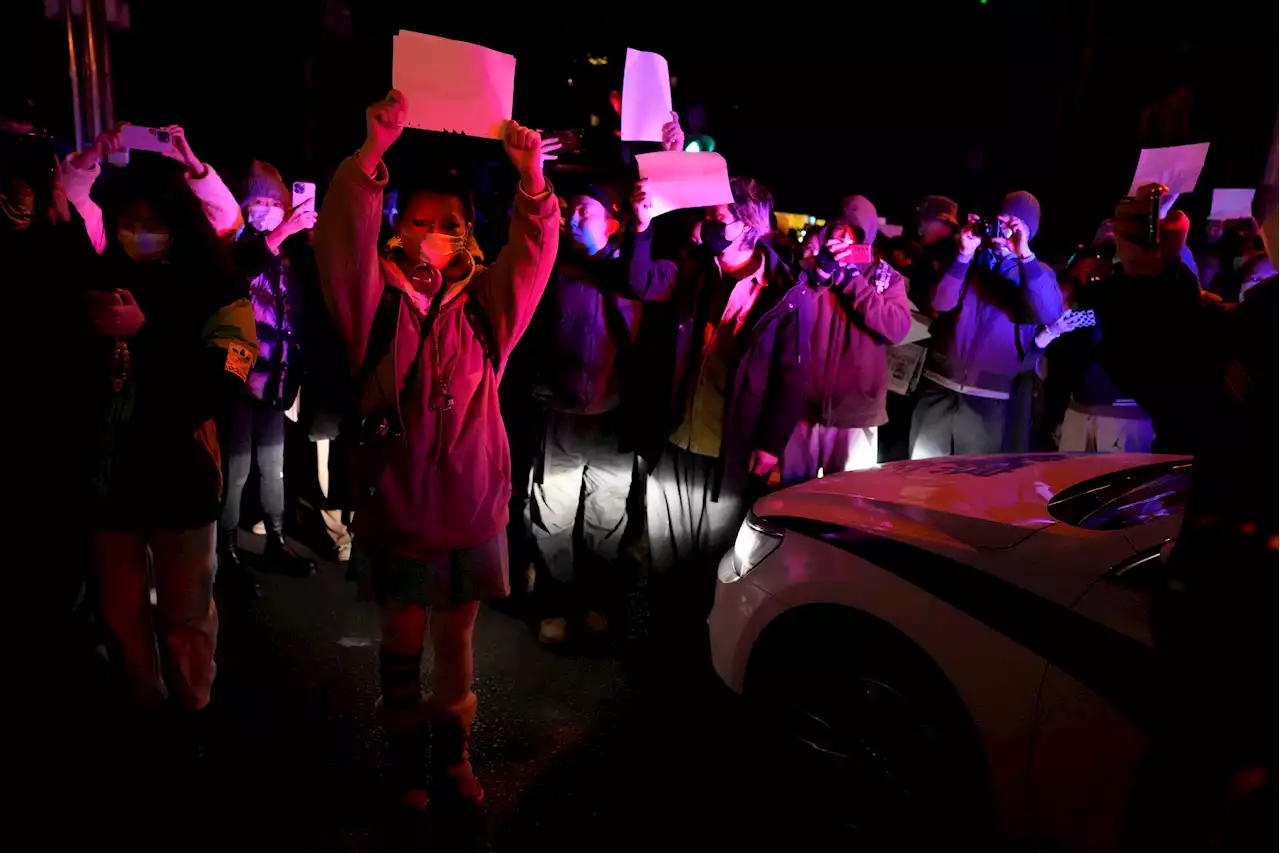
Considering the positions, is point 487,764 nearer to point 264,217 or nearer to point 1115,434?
point 264,217

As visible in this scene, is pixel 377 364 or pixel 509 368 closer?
pixel 377 364

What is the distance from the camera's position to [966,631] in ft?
9.27

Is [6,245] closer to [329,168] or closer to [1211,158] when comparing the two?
[329,168]

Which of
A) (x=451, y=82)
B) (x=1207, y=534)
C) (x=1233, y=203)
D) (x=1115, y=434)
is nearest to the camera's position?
(x=1207, y=534)

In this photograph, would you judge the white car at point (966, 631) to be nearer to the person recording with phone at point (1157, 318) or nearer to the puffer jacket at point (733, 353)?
the person recording with phone at point (1157, 318)

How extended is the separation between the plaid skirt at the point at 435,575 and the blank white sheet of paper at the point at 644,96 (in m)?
2.05

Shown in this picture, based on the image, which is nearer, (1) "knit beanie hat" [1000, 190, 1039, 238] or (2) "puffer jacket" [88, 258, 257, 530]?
(2) "puffer jacket" [88, 258, 257, 530]

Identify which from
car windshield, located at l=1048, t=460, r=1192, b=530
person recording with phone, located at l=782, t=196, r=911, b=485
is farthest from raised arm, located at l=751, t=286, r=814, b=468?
car windshield, located at l=1048, t=460, r=1192, b=530

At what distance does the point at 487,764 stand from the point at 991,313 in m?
4.21

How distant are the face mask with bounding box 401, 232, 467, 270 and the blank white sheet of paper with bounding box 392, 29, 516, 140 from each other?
373mm

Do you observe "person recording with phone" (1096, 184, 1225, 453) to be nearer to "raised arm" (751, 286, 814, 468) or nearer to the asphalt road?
the asphalt road

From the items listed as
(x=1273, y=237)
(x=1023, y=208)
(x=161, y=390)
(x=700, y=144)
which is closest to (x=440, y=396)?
(x=161, y=390)

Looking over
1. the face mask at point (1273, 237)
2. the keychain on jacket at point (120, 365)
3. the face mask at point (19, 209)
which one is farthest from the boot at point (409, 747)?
the face mask at point (1273, 237)

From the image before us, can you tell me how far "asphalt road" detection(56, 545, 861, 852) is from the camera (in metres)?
3.32
